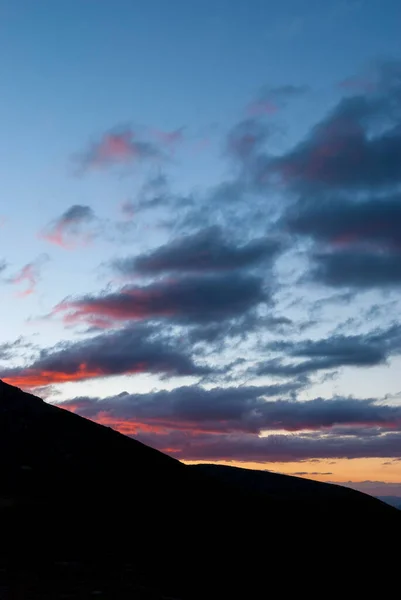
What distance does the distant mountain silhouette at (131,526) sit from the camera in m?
11.2

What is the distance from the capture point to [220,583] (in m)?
12.2

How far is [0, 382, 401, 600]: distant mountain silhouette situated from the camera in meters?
11.2

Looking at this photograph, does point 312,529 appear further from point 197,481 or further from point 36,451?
point 36,451

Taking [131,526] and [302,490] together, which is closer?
[131,526]

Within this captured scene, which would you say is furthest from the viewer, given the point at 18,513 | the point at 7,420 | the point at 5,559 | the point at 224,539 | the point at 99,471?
the point at 7,420

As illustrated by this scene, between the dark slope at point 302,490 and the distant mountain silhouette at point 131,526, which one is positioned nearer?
the distant mountain silhouette at point 131,526

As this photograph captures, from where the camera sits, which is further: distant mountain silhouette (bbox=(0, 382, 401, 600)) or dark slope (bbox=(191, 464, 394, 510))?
dark slope (bbox=(191, 464, 394, 510))

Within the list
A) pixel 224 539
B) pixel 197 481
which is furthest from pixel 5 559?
pixel 197 481

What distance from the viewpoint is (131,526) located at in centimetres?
1366

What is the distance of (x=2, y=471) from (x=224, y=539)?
17.3 ft

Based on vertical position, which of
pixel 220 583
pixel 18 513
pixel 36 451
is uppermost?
pixel 36 451

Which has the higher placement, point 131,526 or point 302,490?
point 302,490

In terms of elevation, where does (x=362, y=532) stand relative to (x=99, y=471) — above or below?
below

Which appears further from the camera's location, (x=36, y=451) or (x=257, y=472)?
(x=257, y=472)
